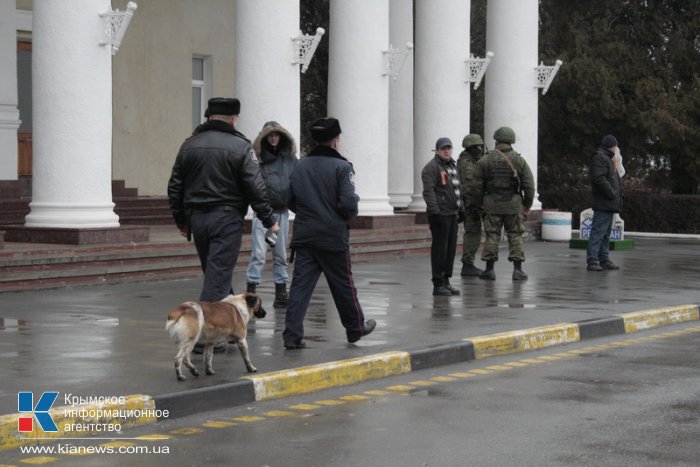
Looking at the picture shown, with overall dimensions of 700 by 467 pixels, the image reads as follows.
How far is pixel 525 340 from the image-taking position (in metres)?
11.6

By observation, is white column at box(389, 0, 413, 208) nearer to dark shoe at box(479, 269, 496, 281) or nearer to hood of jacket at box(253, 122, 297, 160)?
dark shoe at box(479, 269, 496, 281)

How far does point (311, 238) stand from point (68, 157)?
6.88 meters

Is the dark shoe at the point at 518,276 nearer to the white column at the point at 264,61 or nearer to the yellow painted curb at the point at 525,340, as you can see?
the white column at the point at 264,61

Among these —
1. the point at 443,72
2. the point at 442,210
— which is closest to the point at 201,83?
the point at 443,72

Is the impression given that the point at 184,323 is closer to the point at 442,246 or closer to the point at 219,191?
the point at 219,191

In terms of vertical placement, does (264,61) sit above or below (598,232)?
above

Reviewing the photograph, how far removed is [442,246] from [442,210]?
0.44m

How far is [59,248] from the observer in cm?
1582

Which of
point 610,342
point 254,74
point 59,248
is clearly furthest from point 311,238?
point 254,74

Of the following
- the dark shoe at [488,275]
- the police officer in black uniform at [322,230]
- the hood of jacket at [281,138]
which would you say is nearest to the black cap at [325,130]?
the police officer in black uniform at [322,230]

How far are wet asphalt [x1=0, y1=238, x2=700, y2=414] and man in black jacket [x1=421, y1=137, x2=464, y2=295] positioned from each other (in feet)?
0.96

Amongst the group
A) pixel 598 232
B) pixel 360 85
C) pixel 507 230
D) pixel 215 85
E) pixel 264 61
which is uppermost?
pixel 215 85

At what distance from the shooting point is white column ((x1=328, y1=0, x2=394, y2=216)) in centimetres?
2208

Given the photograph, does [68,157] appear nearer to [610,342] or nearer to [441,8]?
[610,342]
